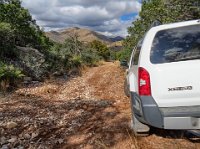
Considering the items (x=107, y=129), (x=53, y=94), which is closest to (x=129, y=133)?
(x=107, y=129)

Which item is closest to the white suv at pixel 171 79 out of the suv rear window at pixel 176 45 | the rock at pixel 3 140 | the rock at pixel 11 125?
the suv rear window at pixel 176 45

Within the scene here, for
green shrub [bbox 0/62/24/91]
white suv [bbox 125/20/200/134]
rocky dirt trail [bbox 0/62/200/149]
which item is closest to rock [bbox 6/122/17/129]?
rocky dirt trail [bbox 0/62/200/149]

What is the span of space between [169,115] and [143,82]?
591mm

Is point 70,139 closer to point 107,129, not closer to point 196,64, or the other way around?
point 107,129

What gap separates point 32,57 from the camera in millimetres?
16766

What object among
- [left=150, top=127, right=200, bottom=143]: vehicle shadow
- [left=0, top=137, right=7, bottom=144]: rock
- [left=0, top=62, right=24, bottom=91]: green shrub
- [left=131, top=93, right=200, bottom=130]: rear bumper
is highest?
[left=0, top=62, right=24, bottom=91]: green shrub

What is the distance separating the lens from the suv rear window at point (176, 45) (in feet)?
15.6

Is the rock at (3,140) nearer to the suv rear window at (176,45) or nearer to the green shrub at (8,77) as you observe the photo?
the suv rear window at (176,45)

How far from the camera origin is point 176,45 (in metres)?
4.85

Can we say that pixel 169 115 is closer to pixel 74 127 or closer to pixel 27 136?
pixel 74 127

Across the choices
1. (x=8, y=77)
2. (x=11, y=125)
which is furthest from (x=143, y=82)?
(x=8, y=77)

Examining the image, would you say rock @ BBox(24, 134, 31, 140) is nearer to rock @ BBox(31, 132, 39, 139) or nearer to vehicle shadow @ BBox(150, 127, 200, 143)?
rock @ BBox(31, 132, 39, 139)

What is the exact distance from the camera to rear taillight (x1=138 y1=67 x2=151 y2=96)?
479 centimetres

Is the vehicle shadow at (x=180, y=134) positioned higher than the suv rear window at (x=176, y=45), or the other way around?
the suv rear window at (x=176, y=45)
